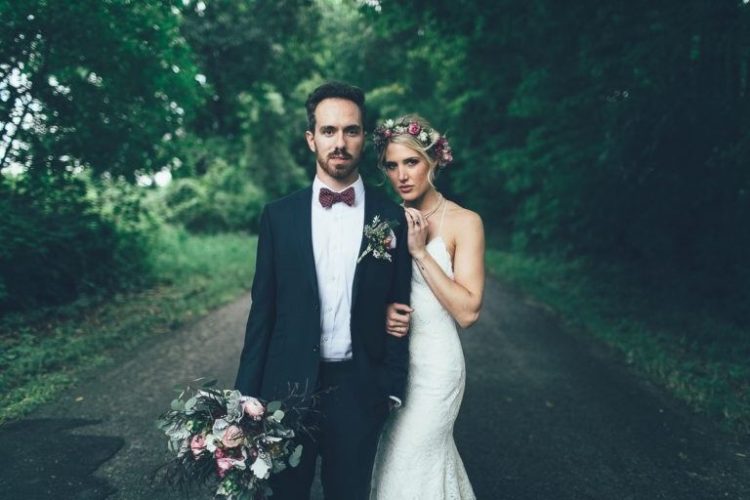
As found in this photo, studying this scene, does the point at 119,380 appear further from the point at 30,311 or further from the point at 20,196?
the point at 20,196

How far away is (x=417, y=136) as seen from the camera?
2.76m

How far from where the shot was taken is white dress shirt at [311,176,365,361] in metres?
2.40

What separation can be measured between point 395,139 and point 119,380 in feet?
14.2

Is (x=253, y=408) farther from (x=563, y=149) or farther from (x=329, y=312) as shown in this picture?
(x=563, y=149)

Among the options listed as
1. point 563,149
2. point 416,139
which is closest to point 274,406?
point 416,139

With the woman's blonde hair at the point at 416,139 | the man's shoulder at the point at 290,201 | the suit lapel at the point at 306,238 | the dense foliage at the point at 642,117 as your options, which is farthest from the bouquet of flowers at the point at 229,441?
the dense foliage at the point at 642,117

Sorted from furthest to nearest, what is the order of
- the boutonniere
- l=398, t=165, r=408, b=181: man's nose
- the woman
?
l=398, t=165, r=408, b=181: man's nose, the woman, the boutonniere

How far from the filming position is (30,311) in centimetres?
716

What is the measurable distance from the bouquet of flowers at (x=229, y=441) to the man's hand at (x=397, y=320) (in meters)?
0.68

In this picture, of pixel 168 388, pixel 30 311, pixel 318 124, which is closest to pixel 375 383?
pixel 318 124

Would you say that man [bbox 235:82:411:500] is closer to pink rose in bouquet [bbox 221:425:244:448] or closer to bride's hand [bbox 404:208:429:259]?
bride's hand [bbox 404:208:429:259]

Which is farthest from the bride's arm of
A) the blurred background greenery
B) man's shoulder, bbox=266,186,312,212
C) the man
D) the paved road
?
the blurred background greenery

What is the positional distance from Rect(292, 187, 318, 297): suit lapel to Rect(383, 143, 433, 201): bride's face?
58 centimetres

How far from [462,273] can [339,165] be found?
82 centimetres
